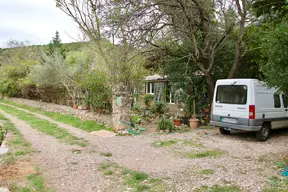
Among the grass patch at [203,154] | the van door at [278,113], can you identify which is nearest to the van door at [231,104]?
the van door at [278,113]

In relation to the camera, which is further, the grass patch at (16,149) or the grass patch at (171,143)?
the grass patch at (171,143)

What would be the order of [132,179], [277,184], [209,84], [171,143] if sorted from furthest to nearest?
[209,84], [171,143], [132,179], [277,184]

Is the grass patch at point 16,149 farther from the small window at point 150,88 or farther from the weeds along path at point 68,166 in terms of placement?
the small window at point 150,88

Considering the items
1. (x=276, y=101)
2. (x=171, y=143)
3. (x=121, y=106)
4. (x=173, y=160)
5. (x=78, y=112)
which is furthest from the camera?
(x=78, y=112)

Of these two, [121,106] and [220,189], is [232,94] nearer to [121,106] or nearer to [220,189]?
[121,106]

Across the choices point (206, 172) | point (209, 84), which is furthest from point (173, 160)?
point (209, 84)

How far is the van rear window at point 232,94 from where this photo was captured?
802 cm

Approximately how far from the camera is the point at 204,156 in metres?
6.40

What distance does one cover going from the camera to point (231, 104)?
8.35 m

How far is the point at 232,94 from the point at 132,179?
17.8 feet

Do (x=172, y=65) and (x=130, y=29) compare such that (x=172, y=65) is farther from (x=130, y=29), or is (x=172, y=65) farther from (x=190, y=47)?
(x=130, y=29)

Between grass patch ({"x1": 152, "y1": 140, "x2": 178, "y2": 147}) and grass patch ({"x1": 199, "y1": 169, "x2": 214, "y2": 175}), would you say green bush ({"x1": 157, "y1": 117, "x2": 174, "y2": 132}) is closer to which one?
grass patch ({"x1": 152, "y1": 140, "x2": 178, "y2": 147})

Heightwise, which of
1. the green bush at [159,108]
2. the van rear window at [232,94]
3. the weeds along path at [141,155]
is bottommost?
the weeds along path at [141,155]

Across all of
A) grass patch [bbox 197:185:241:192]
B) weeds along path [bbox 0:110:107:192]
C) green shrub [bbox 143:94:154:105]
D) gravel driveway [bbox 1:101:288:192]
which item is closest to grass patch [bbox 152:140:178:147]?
gravel driveway [bbox 1:101:288:192]
